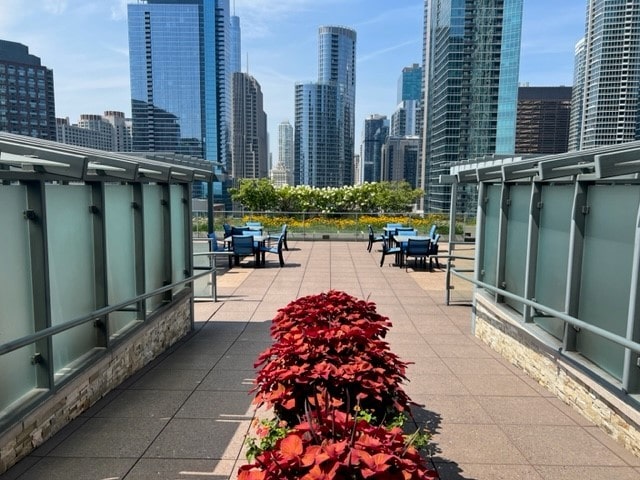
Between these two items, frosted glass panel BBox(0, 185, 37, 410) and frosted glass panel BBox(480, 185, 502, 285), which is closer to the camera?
frosted glass panel BBox(0, 185, 37, 410)

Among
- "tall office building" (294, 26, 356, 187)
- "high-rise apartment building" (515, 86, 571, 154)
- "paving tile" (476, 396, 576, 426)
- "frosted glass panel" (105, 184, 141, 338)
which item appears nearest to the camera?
"paving tile" (476, 396, 576, 426)

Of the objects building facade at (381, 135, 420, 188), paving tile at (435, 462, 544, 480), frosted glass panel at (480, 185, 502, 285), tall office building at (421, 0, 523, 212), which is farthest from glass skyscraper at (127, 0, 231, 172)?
paving tile at (435, 462, 544, 480)

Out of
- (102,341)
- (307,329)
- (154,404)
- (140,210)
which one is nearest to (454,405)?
(307,329)

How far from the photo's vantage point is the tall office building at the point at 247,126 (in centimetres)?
17538

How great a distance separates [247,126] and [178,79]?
157ft

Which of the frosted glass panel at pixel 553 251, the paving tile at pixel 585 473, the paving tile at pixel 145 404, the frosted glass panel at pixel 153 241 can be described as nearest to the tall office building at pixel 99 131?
the frosted glass panel at pixel 153 241

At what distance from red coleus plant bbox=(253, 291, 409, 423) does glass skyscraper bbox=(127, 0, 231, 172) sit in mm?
134608

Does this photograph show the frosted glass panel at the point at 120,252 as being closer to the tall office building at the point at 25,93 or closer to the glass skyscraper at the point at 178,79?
the glass skyscraper at the point at 178,79

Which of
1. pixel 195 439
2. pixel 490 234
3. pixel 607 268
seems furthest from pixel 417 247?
pixel 195 439

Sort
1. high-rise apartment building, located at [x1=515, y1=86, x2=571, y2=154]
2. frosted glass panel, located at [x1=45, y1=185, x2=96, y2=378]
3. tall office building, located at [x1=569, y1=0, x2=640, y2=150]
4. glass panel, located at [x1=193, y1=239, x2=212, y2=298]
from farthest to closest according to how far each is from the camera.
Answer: high-rise apartment building, located at [x1=515, y1=86, x2=571, y2=154], tall office building, located at [x1=569, y1=0, x2=640, y2=150], glass panel, located at [x1=193, y1=239, x2=212, y2=298], frosted glass panel, located at [x1=45, y1=185, x2=96, y2=378]

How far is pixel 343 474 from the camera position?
1.63 metres

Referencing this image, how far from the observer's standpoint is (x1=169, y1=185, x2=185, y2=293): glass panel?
6633 millimetres

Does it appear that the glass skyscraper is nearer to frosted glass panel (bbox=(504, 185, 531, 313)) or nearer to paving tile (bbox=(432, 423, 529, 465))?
frosted glass panel (bbox=(504, 185, 531, 313))

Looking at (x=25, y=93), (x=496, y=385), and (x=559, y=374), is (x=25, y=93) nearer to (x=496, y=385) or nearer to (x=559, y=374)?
(x=496, y=385)
